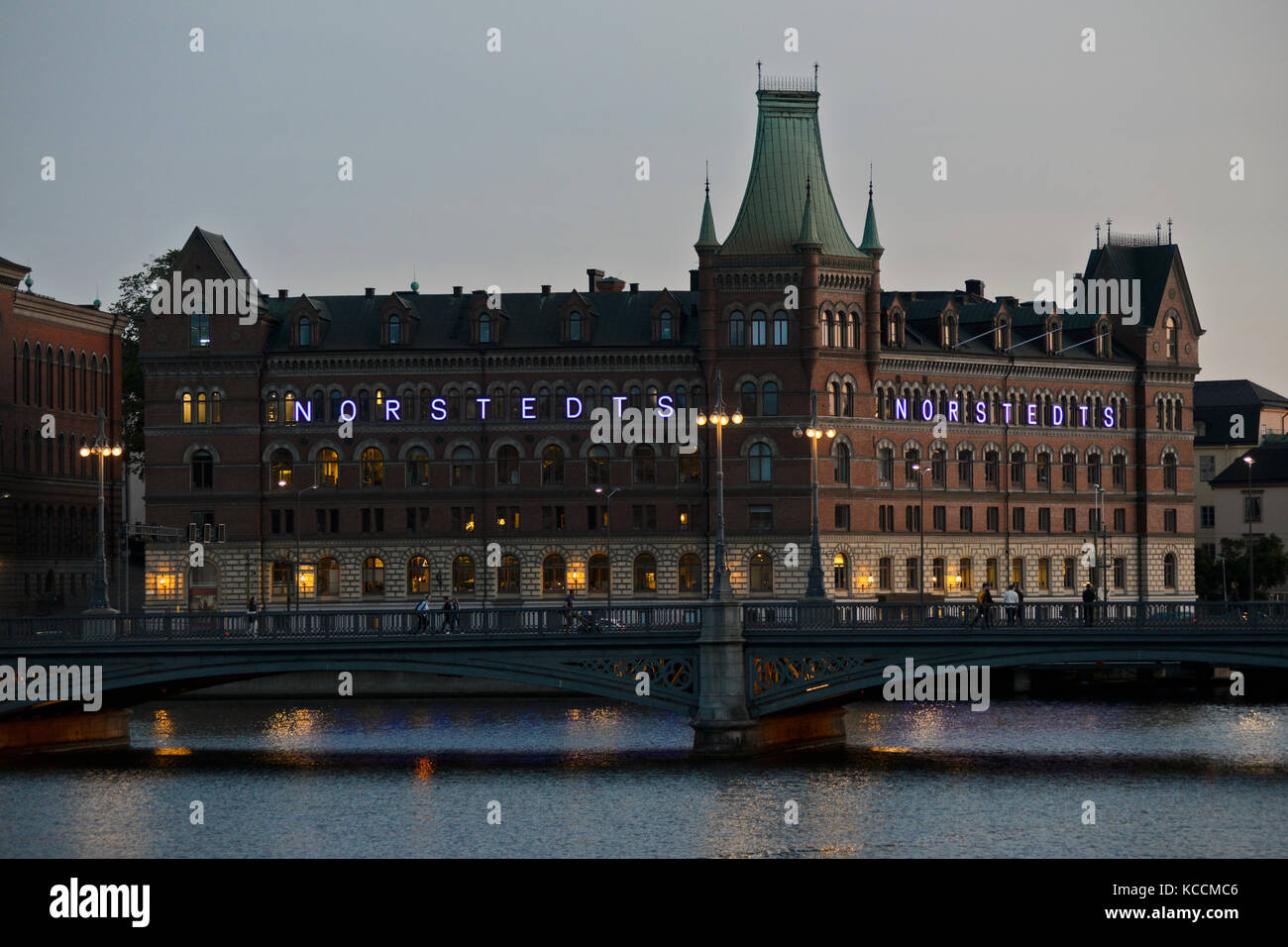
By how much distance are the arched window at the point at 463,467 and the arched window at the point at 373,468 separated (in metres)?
3.79

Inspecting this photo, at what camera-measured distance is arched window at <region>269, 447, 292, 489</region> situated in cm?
11594

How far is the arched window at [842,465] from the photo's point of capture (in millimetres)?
114938

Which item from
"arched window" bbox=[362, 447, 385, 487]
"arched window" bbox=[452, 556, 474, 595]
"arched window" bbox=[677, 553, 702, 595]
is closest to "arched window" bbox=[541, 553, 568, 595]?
"arched window" bbox=[452, 556, 474, 595]

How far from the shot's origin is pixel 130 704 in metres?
72.4

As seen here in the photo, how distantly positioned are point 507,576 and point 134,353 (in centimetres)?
3838

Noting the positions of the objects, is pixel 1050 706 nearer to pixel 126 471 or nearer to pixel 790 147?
pixel 790 147

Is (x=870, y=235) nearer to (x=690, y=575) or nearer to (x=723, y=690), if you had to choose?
(x=690, y=575)

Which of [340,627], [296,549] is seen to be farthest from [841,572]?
[340,627]

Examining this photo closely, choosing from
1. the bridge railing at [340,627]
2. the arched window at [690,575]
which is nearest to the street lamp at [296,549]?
the arched window at [690,575]

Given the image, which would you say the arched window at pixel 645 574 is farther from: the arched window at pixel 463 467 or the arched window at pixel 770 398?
the arched window at pixel 770 398

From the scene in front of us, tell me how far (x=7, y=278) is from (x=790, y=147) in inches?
1672
